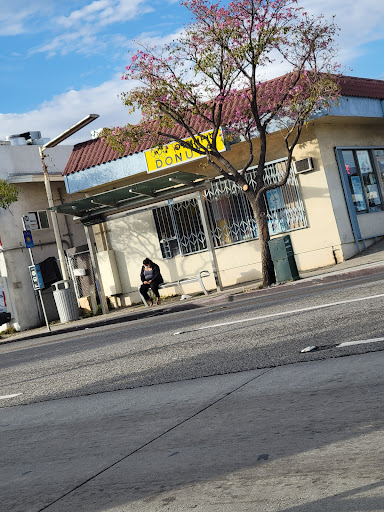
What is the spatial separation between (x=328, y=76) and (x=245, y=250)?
242 inches

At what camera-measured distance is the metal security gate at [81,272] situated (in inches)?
1032

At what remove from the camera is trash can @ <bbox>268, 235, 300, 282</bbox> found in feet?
62.7

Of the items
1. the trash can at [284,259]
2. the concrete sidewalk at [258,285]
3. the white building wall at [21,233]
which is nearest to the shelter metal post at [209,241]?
the concrete sidewalk at [258,285]

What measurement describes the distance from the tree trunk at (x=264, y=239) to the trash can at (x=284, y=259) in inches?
13.5

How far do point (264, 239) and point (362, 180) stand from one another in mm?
5013

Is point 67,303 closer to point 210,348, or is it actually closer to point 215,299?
point 215,299

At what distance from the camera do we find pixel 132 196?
22.5 meters

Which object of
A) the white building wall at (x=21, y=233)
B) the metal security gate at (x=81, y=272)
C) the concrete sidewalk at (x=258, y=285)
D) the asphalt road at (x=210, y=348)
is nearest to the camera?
the asphalt road at (x=210, y=348)

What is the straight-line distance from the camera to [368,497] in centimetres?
348

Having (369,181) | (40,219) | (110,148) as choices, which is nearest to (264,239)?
(369,181)

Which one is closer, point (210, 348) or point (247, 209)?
point (210, 348)

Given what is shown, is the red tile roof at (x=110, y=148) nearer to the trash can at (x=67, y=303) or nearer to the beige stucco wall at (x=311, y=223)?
the beige stucco wall at (x=311, y=223)

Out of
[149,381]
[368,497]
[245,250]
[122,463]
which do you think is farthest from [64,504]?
[245,250]

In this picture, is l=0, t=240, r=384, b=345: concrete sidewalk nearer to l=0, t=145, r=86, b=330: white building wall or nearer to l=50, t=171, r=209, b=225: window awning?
l=50, t=171, r=209, b=225: window awning
